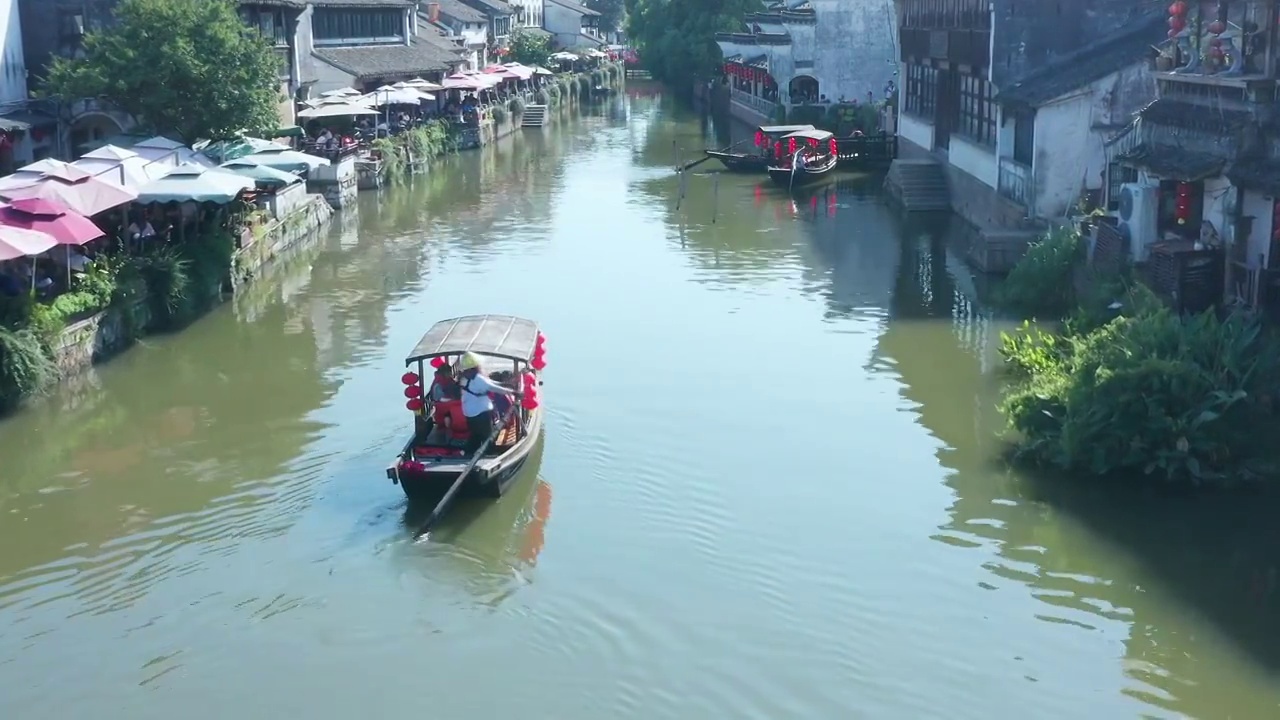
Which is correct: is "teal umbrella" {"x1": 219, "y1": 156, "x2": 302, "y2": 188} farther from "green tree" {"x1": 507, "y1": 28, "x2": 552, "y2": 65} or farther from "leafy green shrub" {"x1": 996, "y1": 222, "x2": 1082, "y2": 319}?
"green tree" {"x1": 507, "y1": 28, "x2": 552, "y2": 65}

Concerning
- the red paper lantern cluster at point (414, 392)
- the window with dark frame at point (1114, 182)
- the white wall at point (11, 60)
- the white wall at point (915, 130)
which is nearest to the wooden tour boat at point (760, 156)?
the white wall at point (915, 130)

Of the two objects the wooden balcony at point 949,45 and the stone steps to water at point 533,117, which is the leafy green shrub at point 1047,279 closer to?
the wooden balcony at point 949,45

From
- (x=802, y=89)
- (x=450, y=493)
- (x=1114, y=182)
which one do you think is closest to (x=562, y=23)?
(x=802, y=89)

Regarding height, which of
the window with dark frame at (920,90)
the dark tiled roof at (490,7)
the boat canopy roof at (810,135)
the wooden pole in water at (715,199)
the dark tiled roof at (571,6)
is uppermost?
the dark tiled roof at (571,6)

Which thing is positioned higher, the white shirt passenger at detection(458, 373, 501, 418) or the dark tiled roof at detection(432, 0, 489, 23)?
the dark tiled roof at detection(432, 0, 489, 23)

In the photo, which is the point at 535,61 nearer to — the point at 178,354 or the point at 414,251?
the point at 414,251

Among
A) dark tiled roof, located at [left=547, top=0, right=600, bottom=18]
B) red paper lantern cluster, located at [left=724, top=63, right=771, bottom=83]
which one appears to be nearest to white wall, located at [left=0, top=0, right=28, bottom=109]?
red paper lantern cluster, located at [left=724, top=63, right=771, bottom=83]
